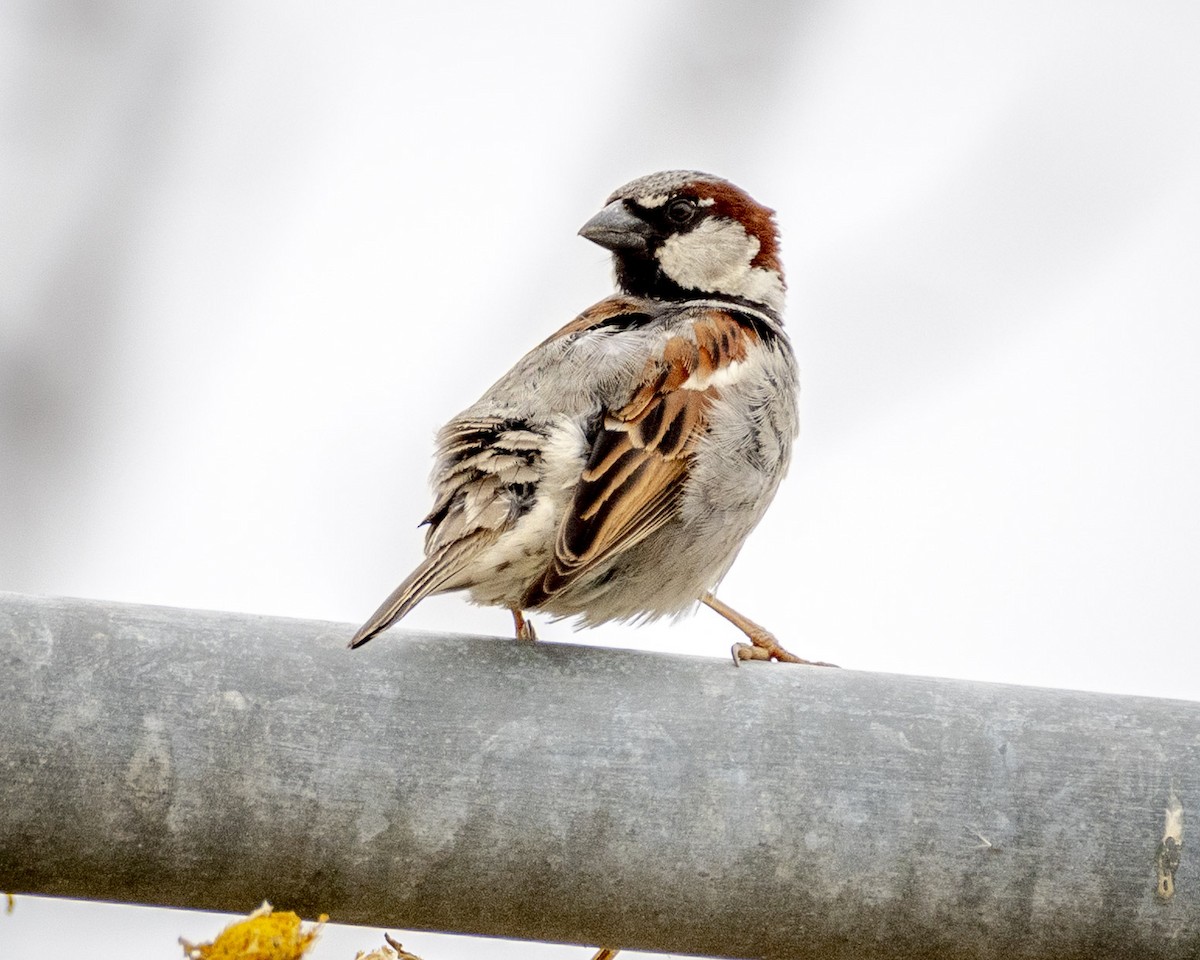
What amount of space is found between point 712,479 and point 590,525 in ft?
1.26

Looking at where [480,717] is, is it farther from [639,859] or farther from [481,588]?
[481,588]

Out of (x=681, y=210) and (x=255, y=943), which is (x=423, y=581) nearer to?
(x=255, y=943)

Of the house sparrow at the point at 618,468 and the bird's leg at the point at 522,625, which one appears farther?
the bird's leg at the point at 522,625

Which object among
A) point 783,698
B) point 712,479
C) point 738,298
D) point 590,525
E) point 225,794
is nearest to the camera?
point 225,794

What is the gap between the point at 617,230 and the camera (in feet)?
11.7

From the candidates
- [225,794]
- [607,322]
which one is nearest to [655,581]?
[607,322]

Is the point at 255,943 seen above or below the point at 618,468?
below

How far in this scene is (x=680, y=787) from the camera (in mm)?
1488

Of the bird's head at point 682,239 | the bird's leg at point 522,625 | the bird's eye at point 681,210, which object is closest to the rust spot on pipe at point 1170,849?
the bird's leg at point 522,625

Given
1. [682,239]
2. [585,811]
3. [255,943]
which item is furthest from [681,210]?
[255,943]

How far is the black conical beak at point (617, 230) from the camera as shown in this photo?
11.6ft

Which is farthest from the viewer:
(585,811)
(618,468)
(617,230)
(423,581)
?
(617,230)

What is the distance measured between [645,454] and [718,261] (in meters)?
1.21

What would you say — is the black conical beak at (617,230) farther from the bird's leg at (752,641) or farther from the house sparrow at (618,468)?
the bird's leg at (752,641)
